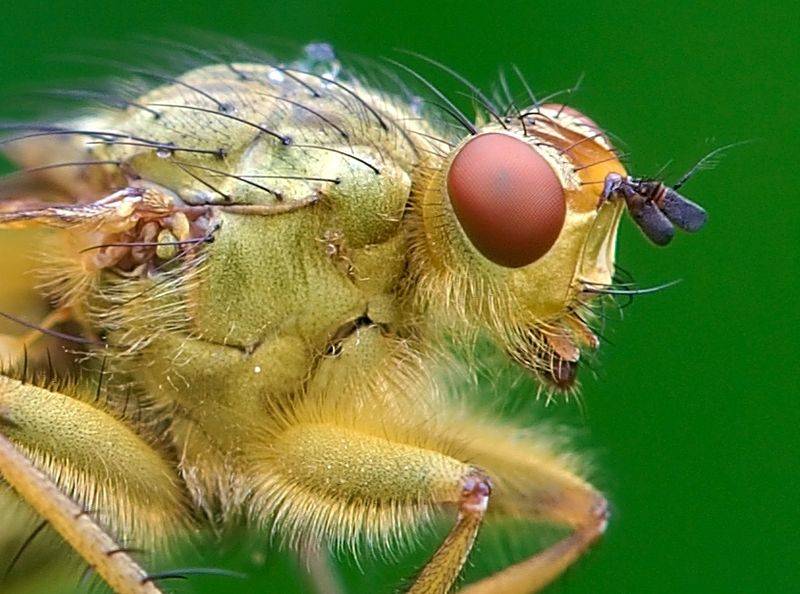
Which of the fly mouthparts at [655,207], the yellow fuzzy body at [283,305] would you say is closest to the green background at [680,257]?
the yellow fuzzy body at [283,305]

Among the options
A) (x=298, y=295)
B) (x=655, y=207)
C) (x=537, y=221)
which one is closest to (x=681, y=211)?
(x=655, y=207)

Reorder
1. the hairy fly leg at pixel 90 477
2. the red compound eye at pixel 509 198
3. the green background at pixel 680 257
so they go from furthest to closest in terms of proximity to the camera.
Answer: the green background at pixel 680 257 < the red compound eye at pixel 509 198 < the hairy fly leg at pixel 90 477

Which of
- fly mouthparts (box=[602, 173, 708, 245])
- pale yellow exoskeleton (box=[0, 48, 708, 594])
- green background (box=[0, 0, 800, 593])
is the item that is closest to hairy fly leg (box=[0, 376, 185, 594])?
pale yellow exoskeleton (box=[0, 48, 708, 594])

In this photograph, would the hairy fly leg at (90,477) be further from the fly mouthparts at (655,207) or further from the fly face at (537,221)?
the fly mouthparts at (655,207)

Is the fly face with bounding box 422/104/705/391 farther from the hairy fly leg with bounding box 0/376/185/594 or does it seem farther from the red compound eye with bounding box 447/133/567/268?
the hairy fly leg with bounding box 0/376/185/594

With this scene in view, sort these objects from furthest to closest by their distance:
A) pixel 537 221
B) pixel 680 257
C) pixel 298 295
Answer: pixel 680 257 < pixel 298 295 < pixel 537 221

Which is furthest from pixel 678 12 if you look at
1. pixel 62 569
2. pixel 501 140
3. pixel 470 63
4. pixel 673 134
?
pixel 62 569

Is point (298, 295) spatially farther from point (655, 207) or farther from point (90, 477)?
point (655, 207)
